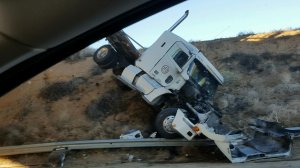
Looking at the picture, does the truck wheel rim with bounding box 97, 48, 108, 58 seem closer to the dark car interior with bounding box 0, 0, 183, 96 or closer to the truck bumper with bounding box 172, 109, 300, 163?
the truck bumper with bounding box 172, 109, 300, 163

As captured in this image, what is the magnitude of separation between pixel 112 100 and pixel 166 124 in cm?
774

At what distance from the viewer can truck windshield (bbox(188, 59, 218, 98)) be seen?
21.5 metres

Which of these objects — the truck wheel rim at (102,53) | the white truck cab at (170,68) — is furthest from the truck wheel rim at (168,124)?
the truck wheel rim at (102,53)

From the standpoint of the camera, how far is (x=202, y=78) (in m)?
21.9

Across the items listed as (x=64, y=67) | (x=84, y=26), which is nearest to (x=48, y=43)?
(x=84, y=26)

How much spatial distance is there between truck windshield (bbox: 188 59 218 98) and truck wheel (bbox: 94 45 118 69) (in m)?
3.51

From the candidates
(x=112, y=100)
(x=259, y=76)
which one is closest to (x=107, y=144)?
(x=112, y=100)

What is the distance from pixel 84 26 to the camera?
9.14 feet

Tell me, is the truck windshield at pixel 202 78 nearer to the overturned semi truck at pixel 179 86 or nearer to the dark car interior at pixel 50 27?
the overturned semi truck at pixel 179 86

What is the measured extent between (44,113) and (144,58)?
8208 mm

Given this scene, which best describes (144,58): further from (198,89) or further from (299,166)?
(299,166)

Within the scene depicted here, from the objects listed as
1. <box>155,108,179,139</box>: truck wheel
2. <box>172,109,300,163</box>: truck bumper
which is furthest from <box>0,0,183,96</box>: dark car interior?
<box>155,108,179,139</box>: truck wheel

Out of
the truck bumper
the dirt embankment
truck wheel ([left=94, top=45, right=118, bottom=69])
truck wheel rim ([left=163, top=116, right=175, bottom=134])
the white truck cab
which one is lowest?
the dirt embankment

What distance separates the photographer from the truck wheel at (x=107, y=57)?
22719 millimetres
